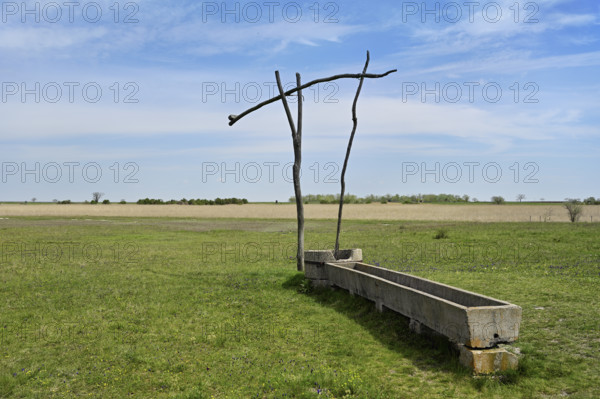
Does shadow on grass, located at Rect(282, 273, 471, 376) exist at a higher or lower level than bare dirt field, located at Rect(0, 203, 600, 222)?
lower

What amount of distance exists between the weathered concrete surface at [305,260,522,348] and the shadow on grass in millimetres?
254

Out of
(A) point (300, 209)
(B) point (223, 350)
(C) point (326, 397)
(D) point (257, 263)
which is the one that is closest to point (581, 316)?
(C) point (326, 397)

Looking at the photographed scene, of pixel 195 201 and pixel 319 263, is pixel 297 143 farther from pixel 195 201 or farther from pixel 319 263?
pixel 195 201

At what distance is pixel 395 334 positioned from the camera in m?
8.23

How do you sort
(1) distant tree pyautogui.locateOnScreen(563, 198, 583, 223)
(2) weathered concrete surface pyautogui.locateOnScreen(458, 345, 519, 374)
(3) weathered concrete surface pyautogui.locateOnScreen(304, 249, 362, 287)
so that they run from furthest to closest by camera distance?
1. (1) distant tree pyautogui.locateOnScreen(563, 198, 583, 223)
2. (3) weathered concrete surface pyautogui.locateOnScreen(304, 249, 362, 287)
3. (2) weathered concrete surface pyautogui.locateOnScreen(458, 345, 519, 374)

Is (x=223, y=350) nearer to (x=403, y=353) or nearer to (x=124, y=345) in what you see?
(x=124, y=345)

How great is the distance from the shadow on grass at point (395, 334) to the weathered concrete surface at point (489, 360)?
5.8 inches

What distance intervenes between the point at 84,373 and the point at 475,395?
5.85m

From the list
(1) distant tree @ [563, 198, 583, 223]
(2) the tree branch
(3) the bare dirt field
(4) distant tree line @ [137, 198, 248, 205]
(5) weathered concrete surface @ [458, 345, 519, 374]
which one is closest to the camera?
(5) weathered concrete surface @ [458, 345, 519, 374]

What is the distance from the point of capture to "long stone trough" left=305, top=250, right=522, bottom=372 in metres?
6.24

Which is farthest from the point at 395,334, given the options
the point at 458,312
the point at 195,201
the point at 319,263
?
the point at 195,201

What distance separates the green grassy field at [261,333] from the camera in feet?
20.6

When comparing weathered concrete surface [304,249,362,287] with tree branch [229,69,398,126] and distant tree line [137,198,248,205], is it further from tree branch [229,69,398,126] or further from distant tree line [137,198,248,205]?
distant tree line [137,198,248,205]

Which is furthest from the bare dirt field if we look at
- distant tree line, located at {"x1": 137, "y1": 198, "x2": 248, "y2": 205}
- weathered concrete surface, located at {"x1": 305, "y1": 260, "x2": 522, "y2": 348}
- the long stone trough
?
the long stone trough
